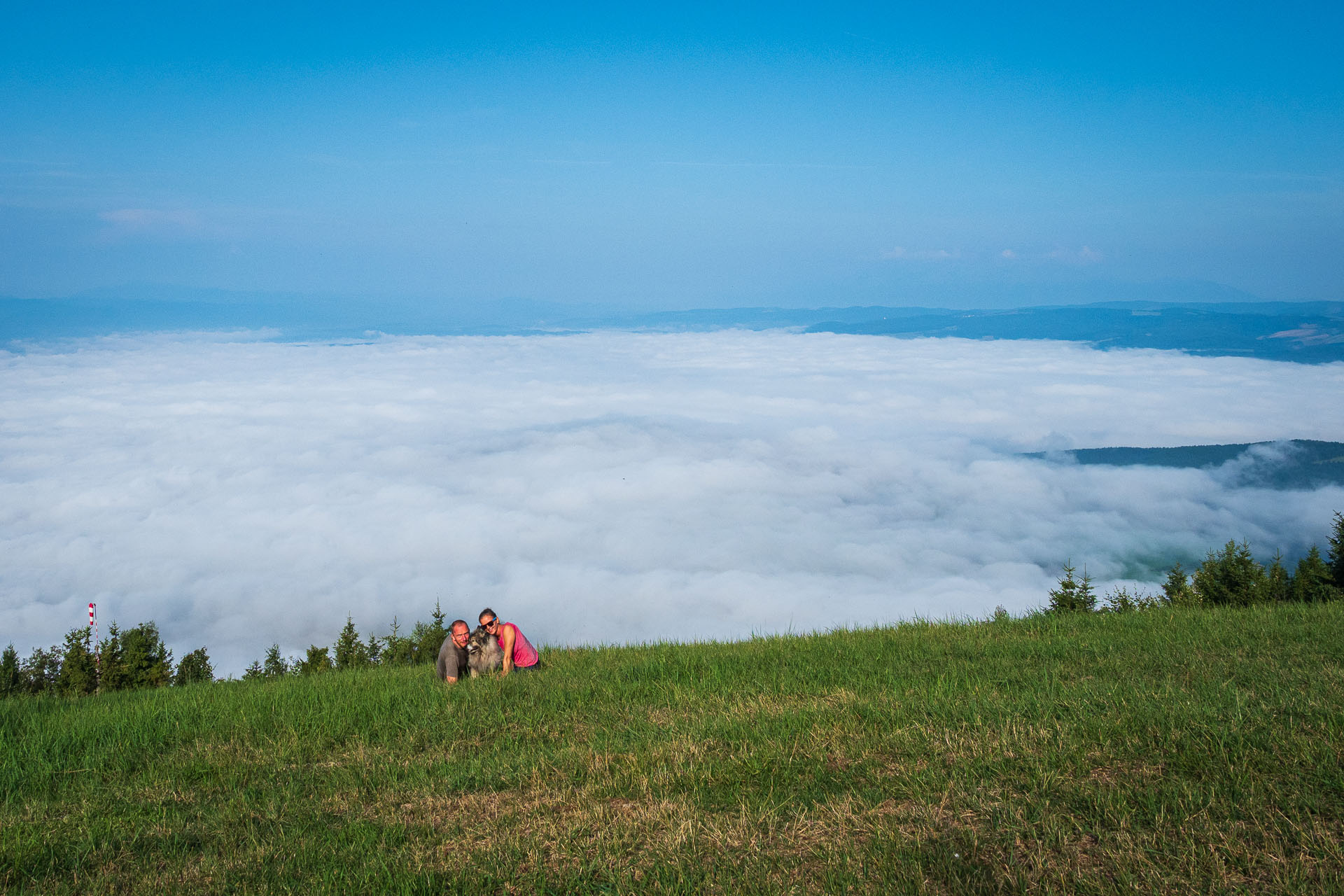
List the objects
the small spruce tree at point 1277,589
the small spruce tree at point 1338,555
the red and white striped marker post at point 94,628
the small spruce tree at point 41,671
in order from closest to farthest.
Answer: the small spruce tree at point 1277,589 < the red and white striped marker post at point 94,628 < the small spruce tree at point 1338,555 < the small spruce tree at point 41,671

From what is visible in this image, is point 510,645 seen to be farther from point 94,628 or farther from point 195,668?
point 195,668

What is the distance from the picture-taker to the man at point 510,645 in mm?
11547

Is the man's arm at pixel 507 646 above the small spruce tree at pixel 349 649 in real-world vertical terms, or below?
above

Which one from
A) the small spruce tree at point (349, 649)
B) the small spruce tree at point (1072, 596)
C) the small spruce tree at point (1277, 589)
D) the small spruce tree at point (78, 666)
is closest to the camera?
the small spruce tree at point (1072, 596)

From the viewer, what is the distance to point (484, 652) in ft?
38.0

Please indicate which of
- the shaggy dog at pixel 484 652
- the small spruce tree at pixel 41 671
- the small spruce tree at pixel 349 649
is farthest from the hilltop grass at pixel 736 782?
the small spruce tree at pixel 349 649

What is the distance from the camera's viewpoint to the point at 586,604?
167m

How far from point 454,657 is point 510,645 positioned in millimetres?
754

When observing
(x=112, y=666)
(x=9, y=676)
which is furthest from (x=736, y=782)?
(x=112, y=666)

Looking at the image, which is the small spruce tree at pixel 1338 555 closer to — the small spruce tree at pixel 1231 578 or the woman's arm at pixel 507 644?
the small spruce tree at pixel 1231 578

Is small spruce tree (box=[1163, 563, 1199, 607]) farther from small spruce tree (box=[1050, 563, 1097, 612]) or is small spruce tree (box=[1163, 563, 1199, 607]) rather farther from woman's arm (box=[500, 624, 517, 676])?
woman's arm (box=[500, 624, 517, 676])

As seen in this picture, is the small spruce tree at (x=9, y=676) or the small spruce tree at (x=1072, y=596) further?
the small spruce tree at (x=1072, y=596)

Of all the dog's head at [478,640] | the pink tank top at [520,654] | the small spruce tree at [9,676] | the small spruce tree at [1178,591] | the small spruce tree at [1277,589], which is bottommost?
the small spruce tree at [9,676]

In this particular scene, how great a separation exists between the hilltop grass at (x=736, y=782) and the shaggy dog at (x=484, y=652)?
1.03 m
